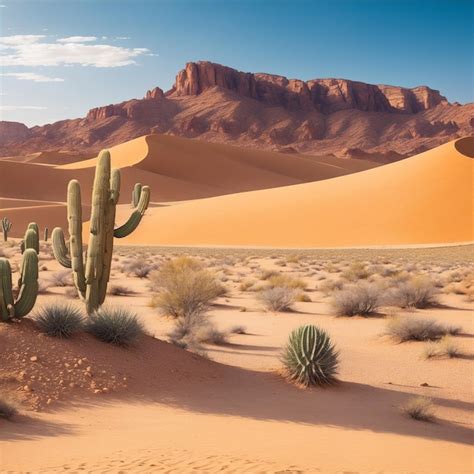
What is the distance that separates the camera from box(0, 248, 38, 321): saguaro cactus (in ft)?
31.0

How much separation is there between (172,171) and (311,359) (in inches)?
3654

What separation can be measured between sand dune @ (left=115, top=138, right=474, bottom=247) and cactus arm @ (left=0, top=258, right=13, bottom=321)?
37331 mm

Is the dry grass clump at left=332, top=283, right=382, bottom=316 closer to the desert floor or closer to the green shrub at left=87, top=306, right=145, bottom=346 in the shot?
the desert floor

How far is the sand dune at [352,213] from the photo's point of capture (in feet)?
152

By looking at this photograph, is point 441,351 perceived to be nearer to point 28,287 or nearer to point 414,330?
point 414,330

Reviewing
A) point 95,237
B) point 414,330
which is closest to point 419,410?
point 414,330

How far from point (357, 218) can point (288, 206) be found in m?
6.83

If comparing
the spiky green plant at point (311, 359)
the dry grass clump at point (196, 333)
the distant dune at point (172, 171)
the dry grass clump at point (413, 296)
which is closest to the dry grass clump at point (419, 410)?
the spiky green plant at point (311, 359)

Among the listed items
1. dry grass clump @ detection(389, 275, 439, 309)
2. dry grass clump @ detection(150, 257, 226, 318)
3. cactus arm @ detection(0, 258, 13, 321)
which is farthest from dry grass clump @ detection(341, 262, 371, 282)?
cactus arm @ detection(0, 258, 13, 321)

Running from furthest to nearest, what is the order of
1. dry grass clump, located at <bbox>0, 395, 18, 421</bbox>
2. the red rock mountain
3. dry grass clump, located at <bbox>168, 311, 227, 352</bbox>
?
1. the red rock mountain
2. dry grass clump, located at <bbox>168, 311, 227, 352</bbox>
3. dry grass clump, located at <bbox>0, 395, 18, 421</bbox>

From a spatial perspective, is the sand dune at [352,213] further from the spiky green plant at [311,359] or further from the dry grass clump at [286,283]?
the spiky green plant at [311,359]

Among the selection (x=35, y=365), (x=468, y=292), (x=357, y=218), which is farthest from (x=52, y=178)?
(x=35, y=365)

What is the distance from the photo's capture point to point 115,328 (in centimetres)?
1013

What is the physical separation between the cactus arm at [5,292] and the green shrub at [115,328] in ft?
4.29
